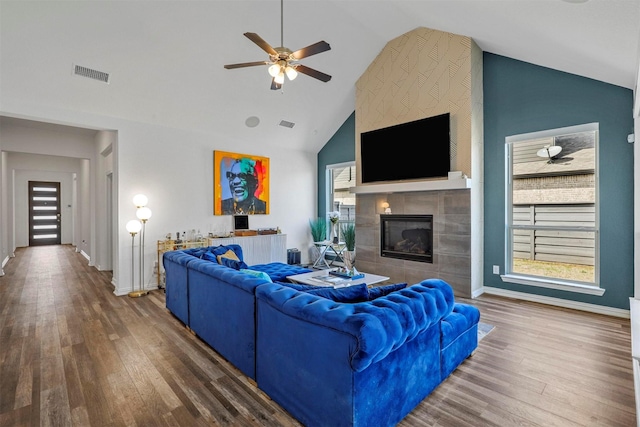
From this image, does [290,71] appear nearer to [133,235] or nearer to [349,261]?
[349,261]

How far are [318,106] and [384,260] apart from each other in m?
3.33

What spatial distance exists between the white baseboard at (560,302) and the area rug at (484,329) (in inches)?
45.2

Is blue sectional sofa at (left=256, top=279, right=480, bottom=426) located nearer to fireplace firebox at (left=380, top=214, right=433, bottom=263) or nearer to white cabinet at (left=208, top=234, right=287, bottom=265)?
fireplace firebox at (left=380, top=214, right=433, bottom=263)

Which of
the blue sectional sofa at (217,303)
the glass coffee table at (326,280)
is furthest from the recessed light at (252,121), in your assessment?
the glass coffee table at (326,280)

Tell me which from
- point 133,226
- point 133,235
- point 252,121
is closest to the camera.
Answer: point 133,226

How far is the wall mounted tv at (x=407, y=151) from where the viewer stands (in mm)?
4816

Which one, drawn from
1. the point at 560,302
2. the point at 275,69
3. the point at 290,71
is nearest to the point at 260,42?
the point at 275,69

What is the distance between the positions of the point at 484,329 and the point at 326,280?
71.3 inches

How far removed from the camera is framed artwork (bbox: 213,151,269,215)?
610cm

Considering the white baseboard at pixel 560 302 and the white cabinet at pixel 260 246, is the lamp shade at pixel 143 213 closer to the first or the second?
the white cabinet at pixel 260 246

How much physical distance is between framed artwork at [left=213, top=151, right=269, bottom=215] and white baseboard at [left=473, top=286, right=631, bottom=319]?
4443mm

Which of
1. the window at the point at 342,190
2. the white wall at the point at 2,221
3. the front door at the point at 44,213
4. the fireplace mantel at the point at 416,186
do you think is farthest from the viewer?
the front door at the point at 44,213

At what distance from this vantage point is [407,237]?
535cm

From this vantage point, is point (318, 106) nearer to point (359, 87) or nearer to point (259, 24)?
point (359, 87)
